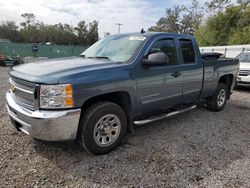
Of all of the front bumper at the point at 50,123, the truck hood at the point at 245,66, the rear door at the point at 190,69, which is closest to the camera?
the front bumper at the point at 50,123

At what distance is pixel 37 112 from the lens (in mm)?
2799

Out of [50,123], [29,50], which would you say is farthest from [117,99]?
[29,50]

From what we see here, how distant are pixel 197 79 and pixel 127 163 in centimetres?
252

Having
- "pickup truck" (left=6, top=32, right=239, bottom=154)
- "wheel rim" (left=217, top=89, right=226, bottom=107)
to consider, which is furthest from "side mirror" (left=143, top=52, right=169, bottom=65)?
"wheel rim" (left=217, top=89, right=226, bottom=107)

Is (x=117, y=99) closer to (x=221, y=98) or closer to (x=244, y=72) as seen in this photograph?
(x=221, y=98)

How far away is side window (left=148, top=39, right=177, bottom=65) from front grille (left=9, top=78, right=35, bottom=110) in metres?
2.12

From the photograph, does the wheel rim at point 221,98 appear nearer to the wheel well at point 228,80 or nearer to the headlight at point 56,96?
the wheel well at point 228,80

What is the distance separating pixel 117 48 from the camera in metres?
4.02

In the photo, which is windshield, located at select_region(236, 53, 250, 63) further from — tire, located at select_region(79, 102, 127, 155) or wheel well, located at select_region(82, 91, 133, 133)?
tire, located at select_region(79, 102, 127, 155)

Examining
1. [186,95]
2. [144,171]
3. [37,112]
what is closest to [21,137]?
[37,112]

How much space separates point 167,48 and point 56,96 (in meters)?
2.36

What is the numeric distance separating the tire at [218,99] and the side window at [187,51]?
1.45 m

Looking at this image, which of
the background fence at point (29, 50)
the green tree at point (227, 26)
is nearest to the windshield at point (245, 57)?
the green tree at point (227, 26)

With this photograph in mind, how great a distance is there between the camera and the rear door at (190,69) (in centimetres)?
443
